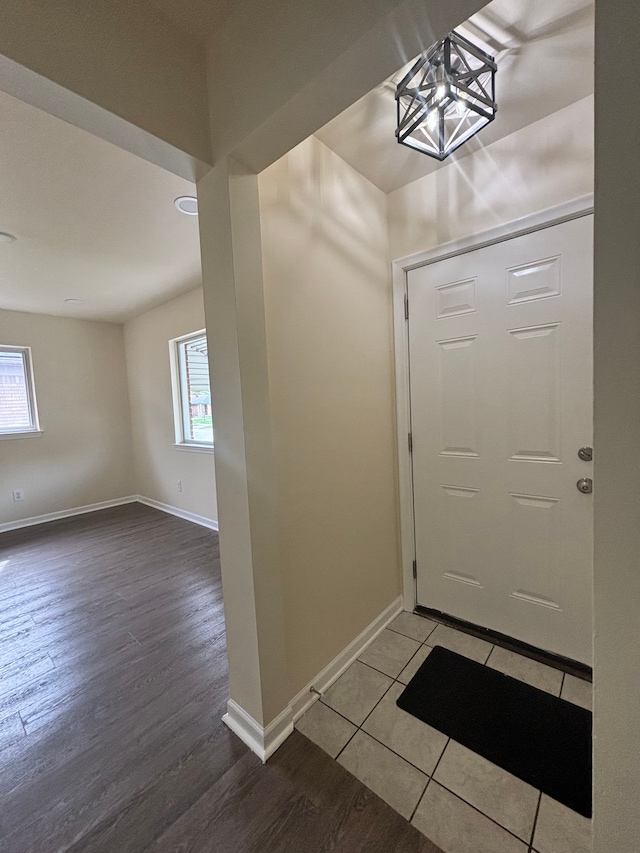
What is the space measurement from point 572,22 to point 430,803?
2622mm

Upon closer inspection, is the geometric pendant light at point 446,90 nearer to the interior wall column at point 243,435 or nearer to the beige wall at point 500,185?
the beige wall at point 500,185

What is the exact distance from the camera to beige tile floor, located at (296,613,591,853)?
41.4 inches

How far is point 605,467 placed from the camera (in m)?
0.60

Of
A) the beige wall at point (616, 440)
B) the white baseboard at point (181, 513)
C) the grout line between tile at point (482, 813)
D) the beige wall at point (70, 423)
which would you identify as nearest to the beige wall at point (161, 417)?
the white baseboard at point (181, 513)

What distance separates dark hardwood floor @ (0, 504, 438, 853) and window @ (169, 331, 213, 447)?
77.0 inches

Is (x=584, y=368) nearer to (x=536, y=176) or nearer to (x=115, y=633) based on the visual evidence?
(x=536, y=176)

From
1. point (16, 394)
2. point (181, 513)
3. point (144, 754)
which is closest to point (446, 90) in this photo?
point (144, 754)

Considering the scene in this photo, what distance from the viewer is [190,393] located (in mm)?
4113

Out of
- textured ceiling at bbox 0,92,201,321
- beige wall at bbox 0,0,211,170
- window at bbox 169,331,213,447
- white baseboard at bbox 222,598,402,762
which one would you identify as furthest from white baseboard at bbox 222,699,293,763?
window at bbox 169,331,213,447

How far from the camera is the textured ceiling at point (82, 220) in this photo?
1.56 m

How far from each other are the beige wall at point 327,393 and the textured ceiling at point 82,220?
0.90 metres

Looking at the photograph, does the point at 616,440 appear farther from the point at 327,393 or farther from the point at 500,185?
the point at 500,185

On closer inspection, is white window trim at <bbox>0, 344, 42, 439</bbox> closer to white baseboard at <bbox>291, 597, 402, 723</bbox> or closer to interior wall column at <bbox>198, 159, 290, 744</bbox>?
interior wall column at <bbox>198, 159, 290, 744</bbox>

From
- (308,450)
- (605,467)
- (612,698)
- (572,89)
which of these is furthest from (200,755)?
(572,89)
